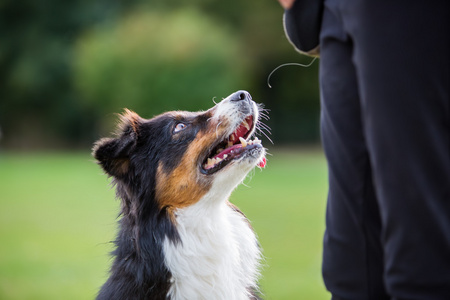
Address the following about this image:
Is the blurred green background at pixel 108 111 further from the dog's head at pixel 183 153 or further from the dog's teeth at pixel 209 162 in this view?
the dog's teeth at pixel 209 162

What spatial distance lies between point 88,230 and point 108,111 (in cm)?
1752

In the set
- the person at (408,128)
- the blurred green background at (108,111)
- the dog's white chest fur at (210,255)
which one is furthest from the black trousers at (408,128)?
the blurred green background at (108,111)

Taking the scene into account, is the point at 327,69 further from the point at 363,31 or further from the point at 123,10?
the point at 123,10

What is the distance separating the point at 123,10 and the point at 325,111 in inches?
1300

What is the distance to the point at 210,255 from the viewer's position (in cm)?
320

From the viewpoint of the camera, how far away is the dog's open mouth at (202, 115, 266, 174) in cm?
327

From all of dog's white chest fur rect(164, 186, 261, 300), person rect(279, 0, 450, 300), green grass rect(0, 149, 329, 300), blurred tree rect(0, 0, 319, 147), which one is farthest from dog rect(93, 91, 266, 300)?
blurred tree rect(0, 0, 319, 147)

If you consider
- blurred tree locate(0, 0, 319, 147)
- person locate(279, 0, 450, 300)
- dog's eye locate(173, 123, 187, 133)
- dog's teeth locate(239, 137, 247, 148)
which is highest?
blurred tree locate(0, 0, 319, 147)

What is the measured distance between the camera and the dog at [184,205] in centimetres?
308

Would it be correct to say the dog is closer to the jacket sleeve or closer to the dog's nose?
the dog's nose

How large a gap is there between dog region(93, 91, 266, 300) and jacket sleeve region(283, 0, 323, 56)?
1186 millimetres

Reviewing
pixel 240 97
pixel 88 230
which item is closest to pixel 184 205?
pixel 240 97

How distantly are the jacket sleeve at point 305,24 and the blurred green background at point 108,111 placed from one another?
2520mm

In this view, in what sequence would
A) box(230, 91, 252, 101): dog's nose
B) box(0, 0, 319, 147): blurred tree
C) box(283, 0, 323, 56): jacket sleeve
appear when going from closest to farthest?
box(283, 0, 323, 56): jacket sleeve → box(230, 91, 252, 101): dog's nose → box(0, 0, 319, 147): blurred tree
